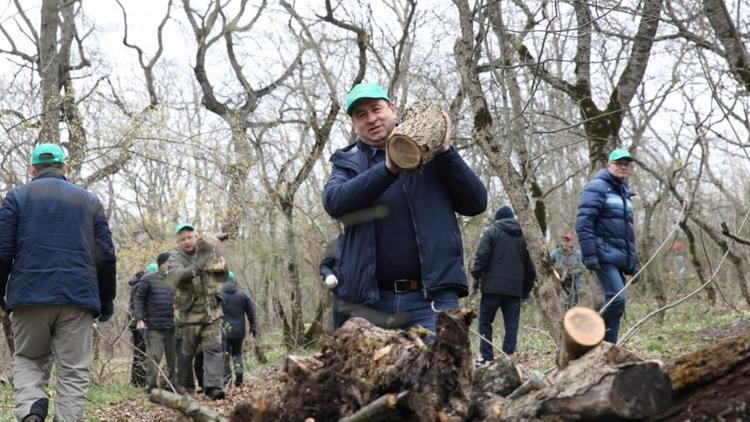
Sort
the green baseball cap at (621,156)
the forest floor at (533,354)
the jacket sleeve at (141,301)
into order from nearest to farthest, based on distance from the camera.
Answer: the green baseball cap at (621,156) → the forest floor at (533,354) → the jacket sleeve at (141,301)

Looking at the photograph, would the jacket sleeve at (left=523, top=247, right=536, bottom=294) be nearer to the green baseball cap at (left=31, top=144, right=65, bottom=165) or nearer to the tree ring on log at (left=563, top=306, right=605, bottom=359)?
the green baseball cap at (left=31, top=144, right=65, bottom=165)

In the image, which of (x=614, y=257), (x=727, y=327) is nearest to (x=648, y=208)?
(x=727, y=327)

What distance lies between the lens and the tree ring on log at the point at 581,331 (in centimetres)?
298

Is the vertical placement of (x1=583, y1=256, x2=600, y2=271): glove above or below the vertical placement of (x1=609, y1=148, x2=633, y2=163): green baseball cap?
below

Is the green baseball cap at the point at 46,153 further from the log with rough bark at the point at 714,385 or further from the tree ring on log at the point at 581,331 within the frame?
the log with rough bark at the point at 714,385

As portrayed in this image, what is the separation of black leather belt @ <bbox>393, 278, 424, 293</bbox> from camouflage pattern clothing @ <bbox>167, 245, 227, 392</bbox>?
202 inches

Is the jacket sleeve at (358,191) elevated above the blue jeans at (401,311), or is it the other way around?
the jacket sleeve at (358,191)

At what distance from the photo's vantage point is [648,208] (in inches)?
685

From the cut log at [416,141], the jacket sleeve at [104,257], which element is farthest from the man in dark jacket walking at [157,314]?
the cut log at [416,141]

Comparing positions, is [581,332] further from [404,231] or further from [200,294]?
[200,294]

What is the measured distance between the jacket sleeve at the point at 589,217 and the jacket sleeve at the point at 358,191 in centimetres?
413

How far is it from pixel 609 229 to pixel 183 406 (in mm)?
5526

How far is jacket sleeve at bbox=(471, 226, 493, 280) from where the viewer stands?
9141 millimetres

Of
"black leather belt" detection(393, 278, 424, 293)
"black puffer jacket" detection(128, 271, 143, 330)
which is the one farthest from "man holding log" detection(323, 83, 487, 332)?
"black puffer jacket" detection(128, 271, 143, 330)
